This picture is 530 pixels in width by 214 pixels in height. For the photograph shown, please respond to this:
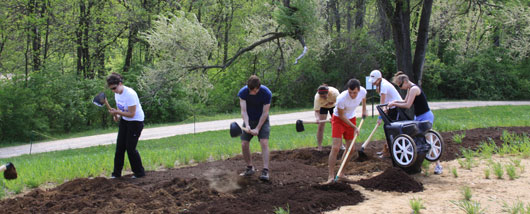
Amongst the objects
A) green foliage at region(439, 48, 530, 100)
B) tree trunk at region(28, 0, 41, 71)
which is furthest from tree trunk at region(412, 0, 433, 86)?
green foliage at region(439, 48, 530, 100)

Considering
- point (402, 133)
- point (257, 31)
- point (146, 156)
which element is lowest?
point (146, 156)

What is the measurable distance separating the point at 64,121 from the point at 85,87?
2.83m

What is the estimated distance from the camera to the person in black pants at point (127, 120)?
7.41 m

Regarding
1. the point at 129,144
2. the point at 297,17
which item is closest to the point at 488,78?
the point at 297,17

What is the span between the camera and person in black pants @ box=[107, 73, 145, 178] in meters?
7.41

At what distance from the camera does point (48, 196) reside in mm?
6539

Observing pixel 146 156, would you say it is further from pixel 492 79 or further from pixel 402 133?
pixel 492 79

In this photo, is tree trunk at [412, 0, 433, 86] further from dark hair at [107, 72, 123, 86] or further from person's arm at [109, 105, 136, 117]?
dark hair at [107, 72, 123, 86]

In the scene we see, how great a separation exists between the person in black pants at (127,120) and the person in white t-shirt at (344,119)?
3106 mm

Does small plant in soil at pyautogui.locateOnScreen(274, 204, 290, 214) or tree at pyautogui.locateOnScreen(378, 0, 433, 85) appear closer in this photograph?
small plant in soil at pyautogui.locateOnScreen(274, 204, 290, 214)

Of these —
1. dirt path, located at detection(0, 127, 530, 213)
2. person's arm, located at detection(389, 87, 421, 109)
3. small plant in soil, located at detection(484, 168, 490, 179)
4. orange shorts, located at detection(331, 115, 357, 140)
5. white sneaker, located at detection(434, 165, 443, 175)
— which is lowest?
dirt path, located at detection(0, 127, 530, 213)

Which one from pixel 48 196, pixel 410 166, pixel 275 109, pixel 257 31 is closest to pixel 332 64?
pixel 275 109

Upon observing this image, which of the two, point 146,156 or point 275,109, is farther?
point 275,109

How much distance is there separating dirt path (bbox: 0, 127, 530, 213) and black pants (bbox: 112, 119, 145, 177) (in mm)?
223
